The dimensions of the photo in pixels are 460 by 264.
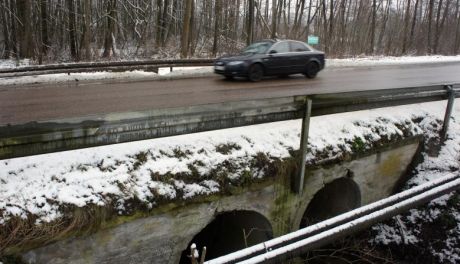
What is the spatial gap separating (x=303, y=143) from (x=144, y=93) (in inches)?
249

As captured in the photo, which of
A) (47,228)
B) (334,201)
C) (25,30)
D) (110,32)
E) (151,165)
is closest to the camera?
(47,228)

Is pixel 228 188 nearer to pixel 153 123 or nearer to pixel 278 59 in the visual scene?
pixel 153 123

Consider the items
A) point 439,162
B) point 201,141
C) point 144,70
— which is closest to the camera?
point 201,141

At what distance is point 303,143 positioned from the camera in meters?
6.39

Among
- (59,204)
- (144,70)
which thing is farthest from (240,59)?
(59,204)

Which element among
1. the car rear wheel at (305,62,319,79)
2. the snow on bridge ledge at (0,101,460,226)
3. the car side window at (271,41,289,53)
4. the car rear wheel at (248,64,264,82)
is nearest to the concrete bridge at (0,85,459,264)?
the snow on bridge ledge at (0,101,460,226)

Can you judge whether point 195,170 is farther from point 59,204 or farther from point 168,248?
point 59,204

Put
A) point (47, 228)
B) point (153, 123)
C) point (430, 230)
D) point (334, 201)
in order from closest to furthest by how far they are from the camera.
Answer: point (47, 228)
point (153, 123)
point (430, 230)
point (334, 201)

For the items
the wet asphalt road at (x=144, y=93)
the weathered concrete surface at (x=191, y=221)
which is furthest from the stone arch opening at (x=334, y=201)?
the wet asphalt road at (x=144, y=93)

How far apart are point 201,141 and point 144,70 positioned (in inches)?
421

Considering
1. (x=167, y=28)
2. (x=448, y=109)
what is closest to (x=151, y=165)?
(x=448, y=109)

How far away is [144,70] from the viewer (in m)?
16.4

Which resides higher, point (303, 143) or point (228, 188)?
point (303, 143)

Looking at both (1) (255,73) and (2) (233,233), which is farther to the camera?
(1) (255,73)
